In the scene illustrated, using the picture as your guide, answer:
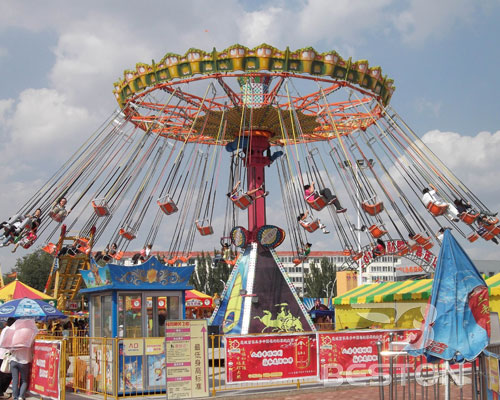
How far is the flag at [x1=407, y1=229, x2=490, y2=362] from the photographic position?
277 inches

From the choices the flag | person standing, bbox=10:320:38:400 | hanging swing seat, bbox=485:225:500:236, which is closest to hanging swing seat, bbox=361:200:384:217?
hanging swing seat, bbox=485:225:500:236

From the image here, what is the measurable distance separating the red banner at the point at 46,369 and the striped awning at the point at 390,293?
39.6ft

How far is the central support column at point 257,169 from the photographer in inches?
826

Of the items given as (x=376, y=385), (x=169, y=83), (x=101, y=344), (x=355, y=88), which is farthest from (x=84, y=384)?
(x=355, y=88)

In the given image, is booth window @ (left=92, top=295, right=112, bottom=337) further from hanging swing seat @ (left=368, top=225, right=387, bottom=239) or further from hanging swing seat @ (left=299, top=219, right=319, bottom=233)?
hanging swing seat @ (left=368, top=225, right=387, bottom=239)

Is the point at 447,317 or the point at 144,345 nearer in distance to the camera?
the point at 447,317

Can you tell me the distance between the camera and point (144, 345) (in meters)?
12.1

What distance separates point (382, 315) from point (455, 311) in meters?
15.9

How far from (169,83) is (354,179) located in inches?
266

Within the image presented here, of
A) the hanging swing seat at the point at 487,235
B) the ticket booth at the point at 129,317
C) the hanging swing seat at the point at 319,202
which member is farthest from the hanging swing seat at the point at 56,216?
the hanging swing seat at the point at 487,235

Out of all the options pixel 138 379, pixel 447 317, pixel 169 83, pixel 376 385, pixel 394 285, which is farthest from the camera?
pixel 394 285

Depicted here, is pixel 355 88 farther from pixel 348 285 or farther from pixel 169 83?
pixel 348 285

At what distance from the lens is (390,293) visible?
21.3 m

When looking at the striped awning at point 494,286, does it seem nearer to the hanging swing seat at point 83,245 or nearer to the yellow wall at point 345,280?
the hanging swing seat at point 83,245
